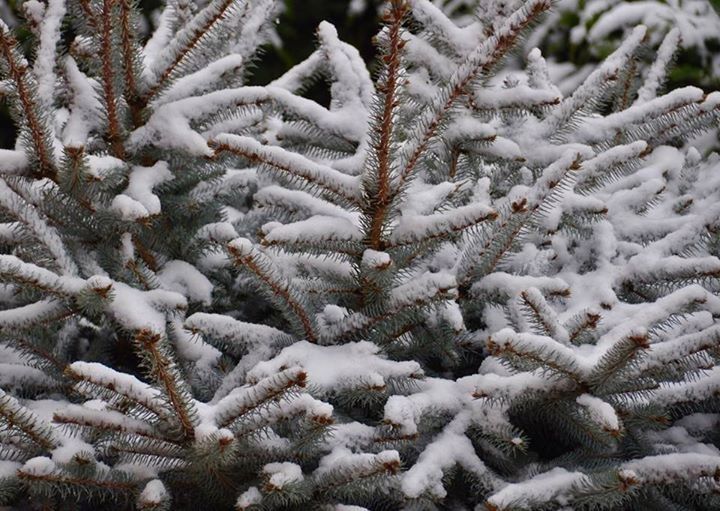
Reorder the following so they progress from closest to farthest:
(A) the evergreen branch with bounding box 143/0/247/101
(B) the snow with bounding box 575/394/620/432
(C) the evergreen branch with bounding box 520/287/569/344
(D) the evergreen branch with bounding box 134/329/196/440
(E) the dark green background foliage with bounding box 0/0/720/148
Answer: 1. (D) the evergreen branch with bounding box 134/329/196/440
2. (B) the snow with bounding box 575/394/620/432
3. (C) the evergreen branch with bounding box 520/287/569/344
4. (A) the evergreen branch with bounding box 143/0/247/101
5. (E) the dark green background foliage with bounding box 0/0/720/148

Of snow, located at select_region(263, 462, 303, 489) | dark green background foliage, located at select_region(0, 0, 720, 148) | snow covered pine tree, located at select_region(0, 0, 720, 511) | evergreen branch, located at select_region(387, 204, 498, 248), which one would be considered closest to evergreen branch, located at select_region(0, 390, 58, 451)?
snow covered pine tree, located at select_region(0, 0, 720, 511)

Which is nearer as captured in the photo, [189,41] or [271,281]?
[271,281]

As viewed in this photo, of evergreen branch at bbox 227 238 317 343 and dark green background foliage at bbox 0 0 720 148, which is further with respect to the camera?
dark green background foliage at bbox 0 0 720 148

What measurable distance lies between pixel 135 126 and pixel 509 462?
0.96m

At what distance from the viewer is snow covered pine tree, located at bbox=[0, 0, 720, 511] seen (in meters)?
1.08

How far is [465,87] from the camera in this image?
3.80 feet

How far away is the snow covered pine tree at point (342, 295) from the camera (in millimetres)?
1077

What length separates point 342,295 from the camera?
1.30 meters

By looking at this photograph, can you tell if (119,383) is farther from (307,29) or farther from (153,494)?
(307,29)

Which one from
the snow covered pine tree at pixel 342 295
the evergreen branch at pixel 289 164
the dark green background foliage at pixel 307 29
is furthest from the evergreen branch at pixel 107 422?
the dark green background foliage at pixel 307 29

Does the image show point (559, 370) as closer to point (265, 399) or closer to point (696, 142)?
point (265, 399)

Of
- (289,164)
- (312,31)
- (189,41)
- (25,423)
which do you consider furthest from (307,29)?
(25,423)

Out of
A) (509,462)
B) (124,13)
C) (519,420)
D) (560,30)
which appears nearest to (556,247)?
(519,420)

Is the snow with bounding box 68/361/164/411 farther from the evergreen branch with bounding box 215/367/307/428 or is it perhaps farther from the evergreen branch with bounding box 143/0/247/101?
the evergreen branch with bounding box 143/0/247/101
